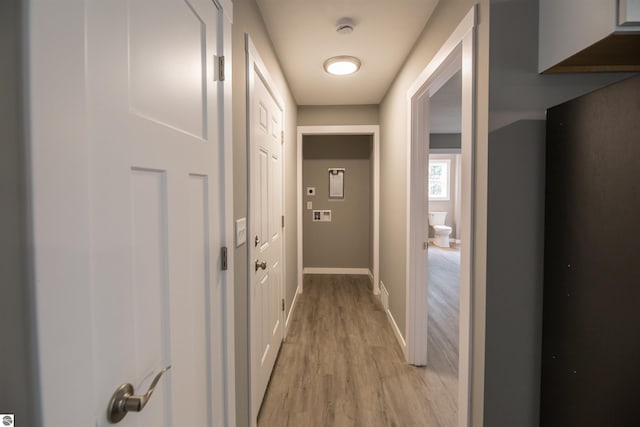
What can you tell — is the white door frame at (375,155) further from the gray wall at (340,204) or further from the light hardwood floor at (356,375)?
the gray wall at (340,204)

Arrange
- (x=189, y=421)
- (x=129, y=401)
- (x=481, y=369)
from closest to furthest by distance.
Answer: (x=129, y=401) < (x=189, y=421) < (x=481, y=369)

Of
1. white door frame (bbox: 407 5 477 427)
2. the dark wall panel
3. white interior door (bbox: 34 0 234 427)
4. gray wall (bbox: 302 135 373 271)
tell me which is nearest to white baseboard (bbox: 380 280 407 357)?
white door frame (bbox: 407 5 477 427)

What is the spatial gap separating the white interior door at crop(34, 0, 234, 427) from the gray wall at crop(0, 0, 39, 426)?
0.07 feet

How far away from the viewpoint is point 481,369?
1261mm

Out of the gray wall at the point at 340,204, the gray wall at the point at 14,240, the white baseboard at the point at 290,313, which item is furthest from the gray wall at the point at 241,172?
the gray wall at the point at 340,204

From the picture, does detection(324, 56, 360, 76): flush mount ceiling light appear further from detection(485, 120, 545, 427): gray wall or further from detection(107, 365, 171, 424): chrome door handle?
detection(107, 365, 171, 424): chrome door handle

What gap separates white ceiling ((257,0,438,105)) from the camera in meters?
1.78

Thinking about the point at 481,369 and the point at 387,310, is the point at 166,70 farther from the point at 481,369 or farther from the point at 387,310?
the point at 387,310

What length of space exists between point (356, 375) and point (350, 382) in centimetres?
10

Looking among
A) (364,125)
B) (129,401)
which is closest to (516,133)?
(129,401)

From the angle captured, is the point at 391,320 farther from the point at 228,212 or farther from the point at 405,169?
the point at 228,212

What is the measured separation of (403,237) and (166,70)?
7.24 feet

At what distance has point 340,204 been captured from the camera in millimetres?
4902

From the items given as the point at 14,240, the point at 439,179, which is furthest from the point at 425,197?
the point at 439,179
